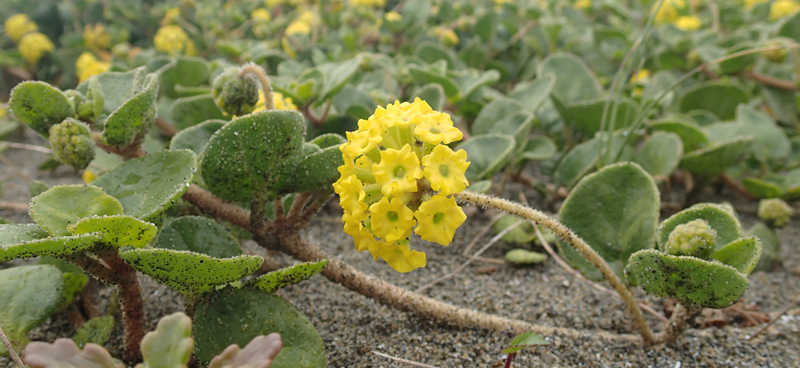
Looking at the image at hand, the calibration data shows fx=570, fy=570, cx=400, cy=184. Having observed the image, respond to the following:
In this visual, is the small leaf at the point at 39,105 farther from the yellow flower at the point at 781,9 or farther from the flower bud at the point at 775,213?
the yellow flower at the point at 781,9

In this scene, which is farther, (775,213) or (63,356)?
(775,213)

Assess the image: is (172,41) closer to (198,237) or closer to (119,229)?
(198,237)

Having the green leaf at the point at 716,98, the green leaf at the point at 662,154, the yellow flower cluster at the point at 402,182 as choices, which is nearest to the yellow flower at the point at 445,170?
the yellow flower cluster at the point at 402,182

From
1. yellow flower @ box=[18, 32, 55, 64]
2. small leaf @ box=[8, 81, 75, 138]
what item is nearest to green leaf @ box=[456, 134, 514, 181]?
small leaf @ box=[8, 81, 75, 138]

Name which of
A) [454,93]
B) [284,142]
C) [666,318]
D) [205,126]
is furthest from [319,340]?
[454,93]

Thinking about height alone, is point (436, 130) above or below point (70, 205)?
A: above

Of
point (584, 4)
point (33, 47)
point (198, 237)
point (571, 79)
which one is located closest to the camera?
point (198, 237)

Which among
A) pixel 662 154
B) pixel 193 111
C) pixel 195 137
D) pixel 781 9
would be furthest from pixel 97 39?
pixel 781 9
